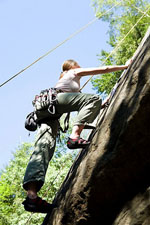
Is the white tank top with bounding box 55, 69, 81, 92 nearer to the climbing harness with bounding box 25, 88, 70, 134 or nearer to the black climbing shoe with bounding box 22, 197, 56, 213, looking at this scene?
the climbing harness with bounding box 25, 88, 70, 134

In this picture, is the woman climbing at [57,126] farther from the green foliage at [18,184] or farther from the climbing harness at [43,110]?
the green foliage at [18,184]

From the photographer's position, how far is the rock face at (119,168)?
3.20 m

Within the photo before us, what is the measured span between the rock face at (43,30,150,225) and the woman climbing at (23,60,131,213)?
0.27m

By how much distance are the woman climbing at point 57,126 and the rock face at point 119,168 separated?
27cm

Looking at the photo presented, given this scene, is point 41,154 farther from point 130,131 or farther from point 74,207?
point 130,131

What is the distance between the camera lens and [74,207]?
3811mm

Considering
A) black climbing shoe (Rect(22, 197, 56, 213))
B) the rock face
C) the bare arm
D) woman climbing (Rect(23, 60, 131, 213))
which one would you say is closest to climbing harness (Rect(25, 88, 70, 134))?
woman climbing (Rect(23, 60, 131, 213))

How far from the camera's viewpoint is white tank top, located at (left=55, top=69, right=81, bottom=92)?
13.6ft

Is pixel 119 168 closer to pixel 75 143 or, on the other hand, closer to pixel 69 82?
pixel 75 143

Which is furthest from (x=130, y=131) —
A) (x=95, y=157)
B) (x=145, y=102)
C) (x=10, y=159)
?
(x=10, y=159)

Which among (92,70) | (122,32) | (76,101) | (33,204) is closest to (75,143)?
(76,101)

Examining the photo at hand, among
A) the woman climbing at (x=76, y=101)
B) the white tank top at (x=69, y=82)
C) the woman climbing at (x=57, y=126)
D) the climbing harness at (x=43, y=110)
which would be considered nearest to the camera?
the woman climbing at (x=57, y=126)

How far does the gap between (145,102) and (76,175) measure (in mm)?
1575

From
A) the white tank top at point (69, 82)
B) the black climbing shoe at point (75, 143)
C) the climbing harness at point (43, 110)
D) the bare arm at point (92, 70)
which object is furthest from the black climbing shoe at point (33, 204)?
the bare arm at point (92, 70)
